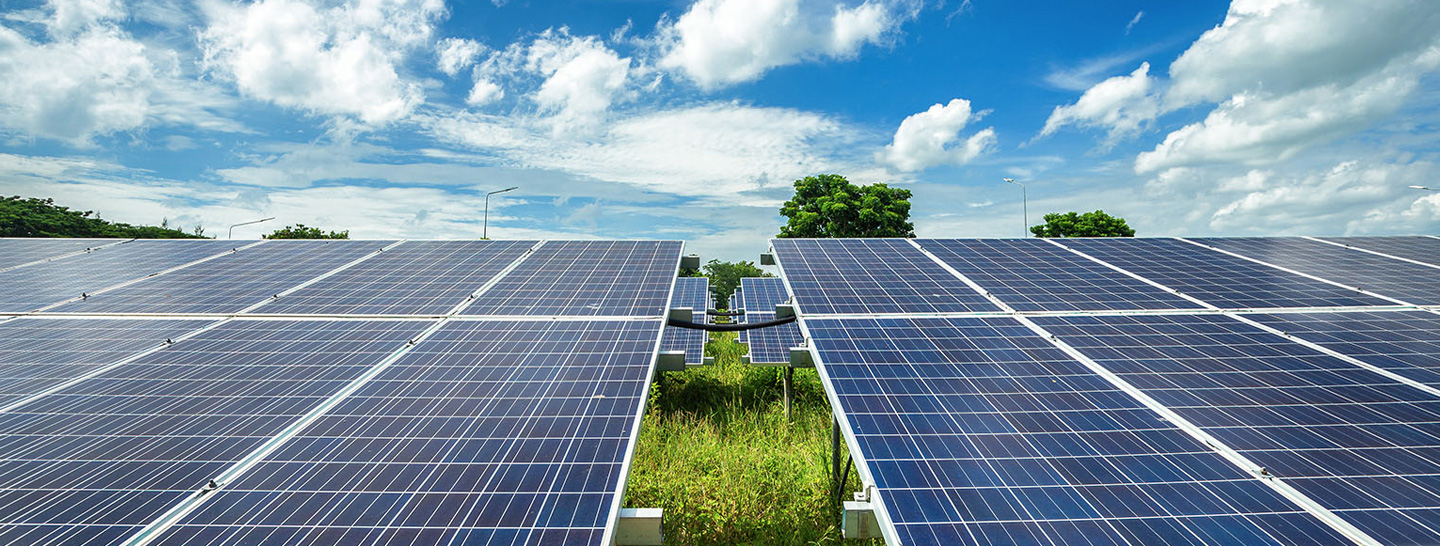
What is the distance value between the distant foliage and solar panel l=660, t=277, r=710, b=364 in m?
50.3

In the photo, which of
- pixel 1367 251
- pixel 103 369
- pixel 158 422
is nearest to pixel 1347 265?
pixel 1367 251

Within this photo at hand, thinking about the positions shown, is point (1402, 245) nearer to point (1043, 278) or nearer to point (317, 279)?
point (1043, 278)

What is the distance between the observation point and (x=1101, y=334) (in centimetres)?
774

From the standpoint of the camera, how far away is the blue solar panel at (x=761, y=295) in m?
19.1

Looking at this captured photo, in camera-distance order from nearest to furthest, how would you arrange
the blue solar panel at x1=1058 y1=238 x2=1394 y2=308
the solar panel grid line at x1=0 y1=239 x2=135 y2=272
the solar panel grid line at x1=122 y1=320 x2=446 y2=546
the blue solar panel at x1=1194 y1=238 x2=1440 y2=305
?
the solar panel grid line at x1=122 y1=320 x2=446 y2=546, the blue solar panel at x1=1058 y1=238 x2=1394 y2=308, the blue solar panel at x1=1194 y1=238 x2=1440 y2=305, the solar panel grid line at x1=0 y1=239 x2=135 y2=272

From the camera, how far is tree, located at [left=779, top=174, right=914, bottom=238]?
4781 cm

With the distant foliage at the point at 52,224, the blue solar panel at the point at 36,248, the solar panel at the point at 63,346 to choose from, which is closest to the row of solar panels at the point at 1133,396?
the solar panel at the point at 63,346

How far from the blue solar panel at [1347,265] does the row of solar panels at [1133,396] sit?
90 millimetres

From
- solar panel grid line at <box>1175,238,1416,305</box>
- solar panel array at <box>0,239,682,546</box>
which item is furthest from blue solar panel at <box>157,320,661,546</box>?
solar panel grid line at <box>1175,238,1416,305</box>

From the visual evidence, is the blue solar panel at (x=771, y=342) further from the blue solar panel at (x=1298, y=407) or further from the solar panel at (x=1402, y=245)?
the solar panel at (x=1402, y=245)

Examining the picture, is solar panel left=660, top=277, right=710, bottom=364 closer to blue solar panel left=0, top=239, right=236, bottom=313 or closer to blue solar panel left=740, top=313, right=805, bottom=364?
blue solar panel left=740, top=313, right=805, bottom=364

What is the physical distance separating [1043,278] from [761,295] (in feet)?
38.7

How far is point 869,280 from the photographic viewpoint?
978 centimetres

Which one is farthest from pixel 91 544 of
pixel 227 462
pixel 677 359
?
pixel 677 359
